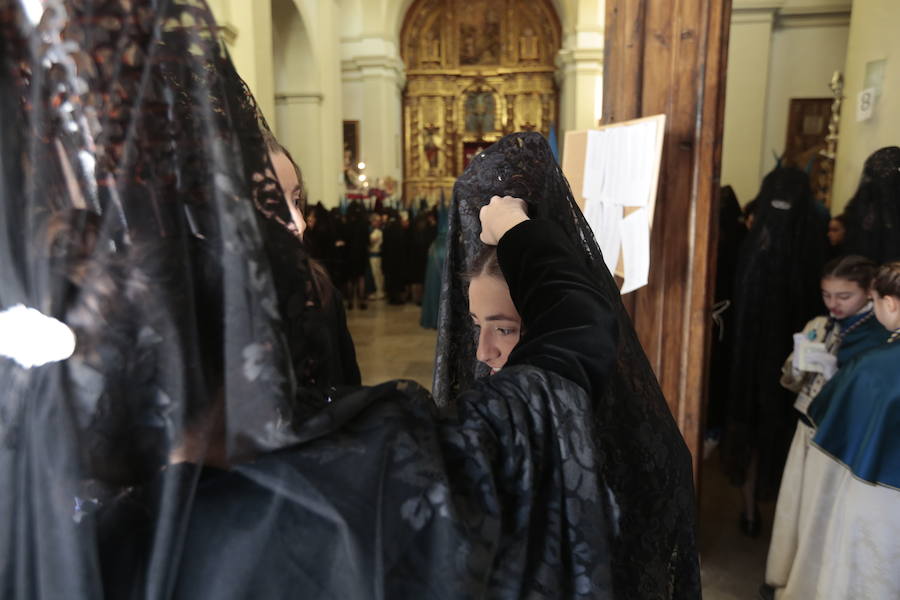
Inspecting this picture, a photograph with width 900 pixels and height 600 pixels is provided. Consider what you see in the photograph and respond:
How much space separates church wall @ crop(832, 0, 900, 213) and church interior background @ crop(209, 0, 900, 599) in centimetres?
1

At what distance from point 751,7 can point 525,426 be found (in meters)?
7.56

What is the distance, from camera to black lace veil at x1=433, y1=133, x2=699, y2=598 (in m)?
0.98

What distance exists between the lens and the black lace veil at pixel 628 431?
978 millimetres

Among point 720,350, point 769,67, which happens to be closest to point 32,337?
point 720,350

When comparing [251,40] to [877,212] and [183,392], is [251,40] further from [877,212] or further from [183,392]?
[183,392]

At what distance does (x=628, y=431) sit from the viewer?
1.05 m

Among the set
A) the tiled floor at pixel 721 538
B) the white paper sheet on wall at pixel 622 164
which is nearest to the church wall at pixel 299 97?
the tiled floor at pixel 721 538

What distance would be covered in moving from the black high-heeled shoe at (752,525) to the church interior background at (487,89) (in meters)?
0.06

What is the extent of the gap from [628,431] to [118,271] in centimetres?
81

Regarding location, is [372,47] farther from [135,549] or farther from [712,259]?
[135,549]

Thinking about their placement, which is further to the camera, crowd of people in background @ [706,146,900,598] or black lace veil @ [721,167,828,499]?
black lace veil @ [721,167,828,499]

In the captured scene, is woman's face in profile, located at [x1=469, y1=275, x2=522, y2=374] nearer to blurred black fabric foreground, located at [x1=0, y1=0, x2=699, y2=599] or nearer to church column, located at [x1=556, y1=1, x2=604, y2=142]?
blurred black fabric foreground, located at [x1=0, y1=0, x2=699, y2=599]

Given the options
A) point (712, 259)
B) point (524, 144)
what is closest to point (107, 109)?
point (524, 144)

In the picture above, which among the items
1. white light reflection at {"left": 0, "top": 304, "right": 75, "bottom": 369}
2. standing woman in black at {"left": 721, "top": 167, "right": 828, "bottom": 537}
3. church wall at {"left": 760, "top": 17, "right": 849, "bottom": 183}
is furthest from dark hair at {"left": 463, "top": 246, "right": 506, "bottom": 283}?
church wall at {"left": 760, "top": 17, "right": 849, "bottom": 183}
